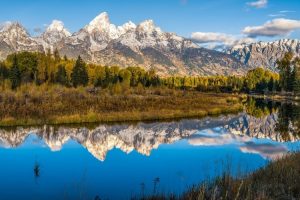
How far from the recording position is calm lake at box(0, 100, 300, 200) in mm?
19539

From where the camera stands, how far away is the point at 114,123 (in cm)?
4578

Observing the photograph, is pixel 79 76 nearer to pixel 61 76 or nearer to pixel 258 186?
pixel 61 76

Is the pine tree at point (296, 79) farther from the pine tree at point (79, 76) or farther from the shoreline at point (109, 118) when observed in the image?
the shoreline at point (109, 118)

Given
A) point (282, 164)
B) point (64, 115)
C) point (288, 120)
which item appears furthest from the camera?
point (288, 120)

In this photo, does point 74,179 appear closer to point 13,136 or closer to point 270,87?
point 13,136

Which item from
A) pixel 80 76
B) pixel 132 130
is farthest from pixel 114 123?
pixel 80 76

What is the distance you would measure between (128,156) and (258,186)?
15.6 metres

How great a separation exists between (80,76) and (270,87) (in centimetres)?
7965

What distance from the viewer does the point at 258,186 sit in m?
13.9

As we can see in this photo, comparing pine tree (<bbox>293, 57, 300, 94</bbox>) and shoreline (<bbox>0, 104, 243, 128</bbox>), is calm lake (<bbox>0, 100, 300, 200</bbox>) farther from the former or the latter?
pine tree (<bbox>293, 57, 300, 94</bbox>)

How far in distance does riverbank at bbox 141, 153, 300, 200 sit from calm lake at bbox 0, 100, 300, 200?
3.20ft

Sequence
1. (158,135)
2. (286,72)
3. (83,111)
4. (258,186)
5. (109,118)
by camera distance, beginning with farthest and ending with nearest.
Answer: (286,72)
(83,111)
(109,118)
(158,135)
(258,186)

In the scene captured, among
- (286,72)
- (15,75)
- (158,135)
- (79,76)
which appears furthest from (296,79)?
(158,135)

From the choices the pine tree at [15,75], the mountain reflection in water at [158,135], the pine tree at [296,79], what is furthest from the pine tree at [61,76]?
the pine tree at [296,79]
